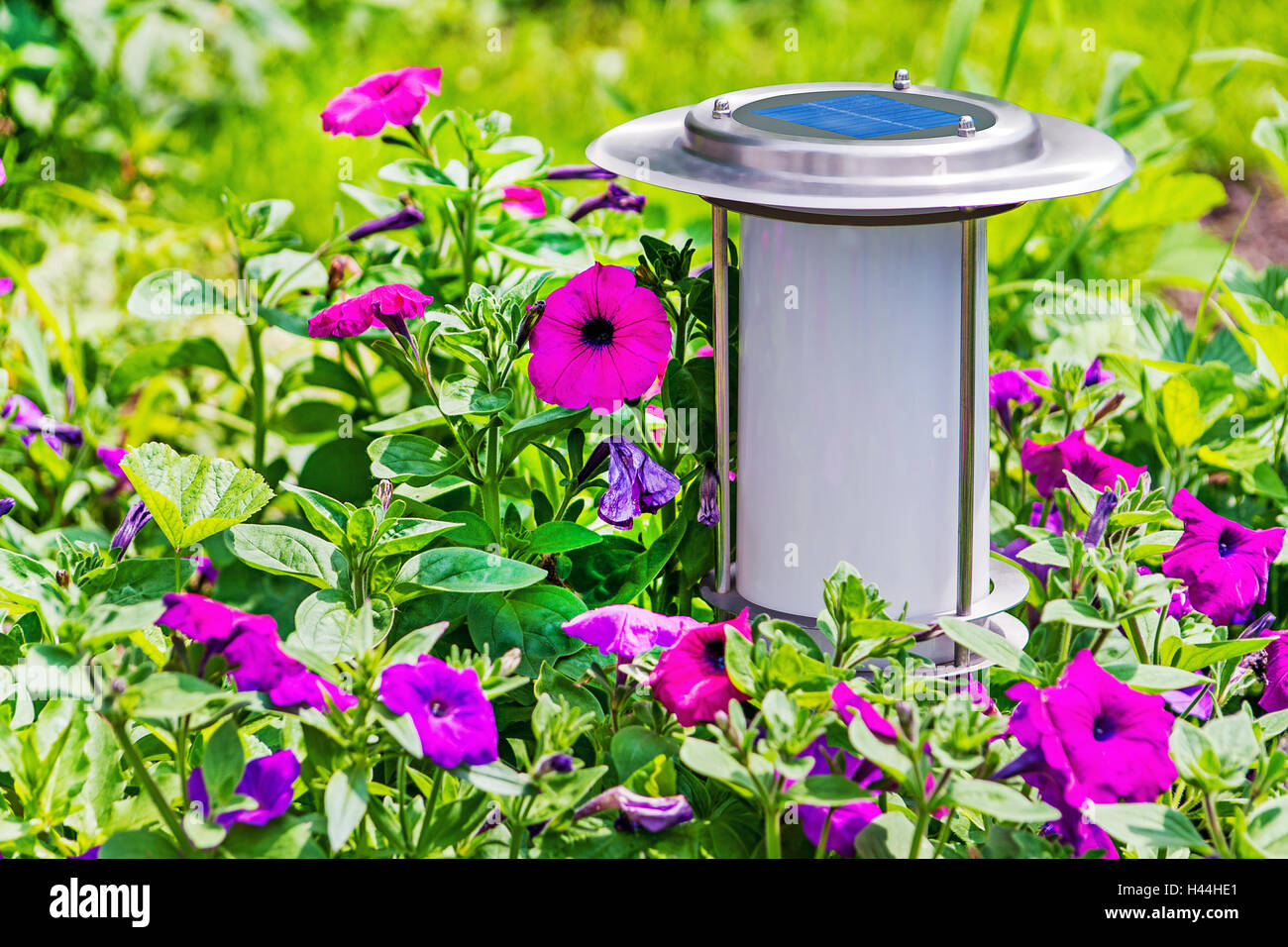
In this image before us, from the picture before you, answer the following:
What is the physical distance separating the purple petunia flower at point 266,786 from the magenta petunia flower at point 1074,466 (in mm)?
992

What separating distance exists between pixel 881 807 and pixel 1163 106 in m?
1.69

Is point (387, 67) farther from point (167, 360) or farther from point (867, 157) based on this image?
point (867, 157)

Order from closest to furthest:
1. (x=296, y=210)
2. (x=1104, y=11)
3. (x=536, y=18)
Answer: (x=296, y=210), (x=1104, y=11), (x=536, y=18)

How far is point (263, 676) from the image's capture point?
1.17 metres

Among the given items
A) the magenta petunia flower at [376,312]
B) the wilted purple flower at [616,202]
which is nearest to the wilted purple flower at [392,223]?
the wilted purple flower at [616,202]

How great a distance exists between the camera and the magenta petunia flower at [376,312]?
1.50 metres

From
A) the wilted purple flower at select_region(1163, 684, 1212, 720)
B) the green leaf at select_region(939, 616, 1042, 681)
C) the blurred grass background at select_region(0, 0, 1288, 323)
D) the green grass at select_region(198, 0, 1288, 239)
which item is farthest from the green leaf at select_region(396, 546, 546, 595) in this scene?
the green grass at select_region(198, 0, 1288, 239)

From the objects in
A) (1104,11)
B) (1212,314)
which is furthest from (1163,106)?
(1104,11)

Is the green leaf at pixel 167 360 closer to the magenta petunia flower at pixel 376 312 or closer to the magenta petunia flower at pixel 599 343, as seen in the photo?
the magenta petunia flower at pixel 376 312

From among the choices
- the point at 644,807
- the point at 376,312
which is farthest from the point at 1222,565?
the point at 376,312

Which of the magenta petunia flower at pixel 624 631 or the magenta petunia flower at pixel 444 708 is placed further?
the magenta petunia flower at pixel 624 631

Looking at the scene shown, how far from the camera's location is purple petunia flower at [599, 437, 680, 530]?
4.76 ft

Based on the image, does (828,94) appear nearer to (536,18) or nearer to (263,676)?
(263,676)
